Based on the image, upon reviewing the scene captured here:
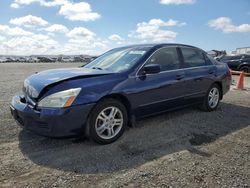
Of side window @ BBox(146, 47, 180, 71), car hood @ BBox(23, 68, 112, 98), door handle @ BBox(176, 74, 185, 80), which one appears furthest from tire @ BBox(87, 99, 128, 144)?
door handle @ BBox(176, 74, 185, 80)

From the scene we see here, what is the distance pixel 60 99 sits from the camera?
11.6ft

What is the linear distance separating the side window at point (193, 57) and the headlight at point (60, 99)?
275 centimetres

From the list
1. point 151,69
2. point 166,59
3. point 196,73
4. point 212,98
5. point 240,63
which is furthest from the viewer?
point 240,63

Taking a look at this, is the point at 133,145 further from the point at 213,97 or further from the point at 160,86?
the point at 213,97

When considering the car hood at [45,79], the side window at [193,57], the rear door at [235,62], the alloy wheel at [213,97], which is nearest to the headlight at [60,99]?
the car hood at [45,79]

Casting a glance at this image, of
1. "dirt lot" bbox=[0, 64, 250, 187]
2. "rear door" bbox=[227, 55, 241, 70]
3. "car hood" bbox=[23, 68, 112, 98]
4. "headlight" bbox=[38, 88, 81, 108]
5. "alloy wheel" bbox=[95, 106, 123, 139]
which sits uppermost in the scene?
"rear door" bbox=[227, 55, 241, 70]

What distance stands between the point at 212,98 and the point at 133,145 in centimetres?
300

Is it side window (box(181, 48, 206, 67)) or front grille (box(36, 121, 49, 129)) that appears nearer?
front grille (box(36, 121, 49, 129))

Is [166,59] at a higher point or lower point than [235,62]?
lower

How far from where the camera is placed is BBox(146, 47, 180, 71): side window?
4722mm

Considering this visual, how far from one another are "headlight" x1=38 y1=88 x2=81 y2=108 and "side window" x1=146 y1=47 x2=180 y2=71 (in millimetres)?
1583

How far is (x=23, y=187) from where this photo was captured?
9.17 ft

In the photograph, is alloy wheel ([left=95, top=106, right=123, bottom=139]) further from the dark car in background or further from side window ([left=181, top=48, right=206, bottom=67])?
the dark car in background

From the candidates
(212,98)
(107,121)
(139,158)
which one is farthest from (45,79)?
(212,98)
